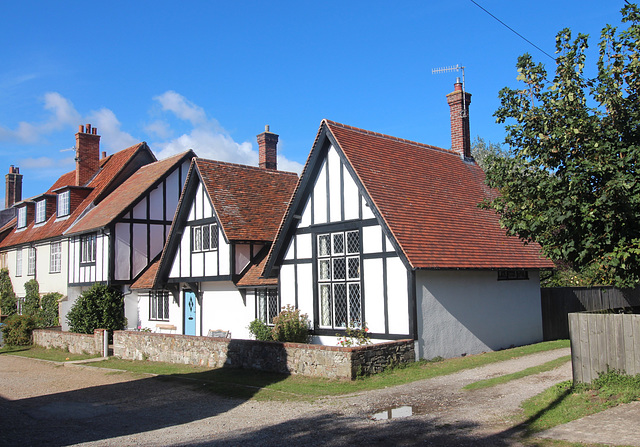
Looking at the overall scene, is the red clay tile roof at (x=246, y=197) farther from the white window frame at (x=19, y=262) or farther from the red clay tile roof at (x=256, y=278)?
the white window frame at (x=19, y=262)

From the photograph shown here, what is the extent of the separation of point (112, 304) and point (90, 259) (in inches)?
143

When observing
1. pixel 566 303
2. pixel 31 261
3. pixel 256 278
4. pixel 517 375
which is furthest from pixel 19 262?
pixel 517 375

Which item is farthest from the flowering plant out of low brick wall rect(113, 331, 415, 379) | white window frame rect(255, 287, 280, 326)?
white window frame rect(255, 287, 280, 326)

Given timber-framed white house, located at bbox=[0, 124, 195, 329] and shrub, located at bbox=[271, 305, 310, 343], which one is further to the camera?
timber-framed white house, located at bbox=[0, 124, 195, 329]

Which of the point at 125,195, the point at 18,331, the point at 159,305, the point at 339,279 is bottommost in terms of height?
the point at 18,331

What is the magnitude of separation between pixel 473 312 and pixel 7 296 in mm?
31660

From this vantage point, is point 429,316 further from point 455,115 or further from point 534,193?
point 455,115

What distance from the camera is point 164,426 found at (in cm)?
1087

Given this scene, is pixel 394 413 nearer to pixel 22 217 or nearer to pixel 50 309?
pixel 50 309

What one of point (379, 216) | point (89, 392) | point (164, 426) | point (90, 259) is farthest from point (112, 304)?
point (164, 426)

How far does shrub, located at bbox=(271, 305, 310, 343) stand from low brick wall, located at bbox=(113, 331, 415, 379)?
180 cm

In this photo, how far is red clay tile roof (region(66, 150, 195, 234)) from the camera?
27.9 metres

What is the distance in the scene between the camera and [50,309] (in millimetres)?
31828

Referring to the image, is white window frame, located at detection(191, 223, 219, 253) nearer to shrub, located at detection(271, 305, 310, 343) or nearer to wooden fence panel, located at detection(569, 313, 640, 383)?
shrub, located at detection(271, 305, 310, 343)
